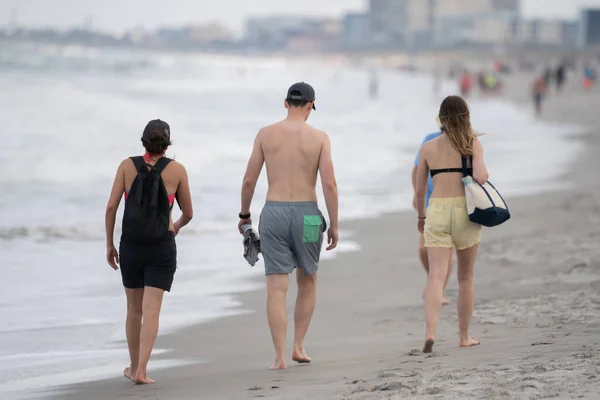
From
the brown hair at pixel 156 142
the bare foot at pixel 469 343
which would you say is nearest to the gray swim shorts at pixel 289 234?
the brown hair at pixel 156 142

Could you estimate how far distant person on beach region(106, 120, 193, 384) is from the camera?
17.0 ft

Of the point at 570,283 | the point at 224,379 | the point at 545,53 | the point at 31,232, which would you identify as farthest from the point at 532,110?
the point at 545,53

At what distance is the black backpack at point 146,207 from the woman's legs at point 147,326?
265mm

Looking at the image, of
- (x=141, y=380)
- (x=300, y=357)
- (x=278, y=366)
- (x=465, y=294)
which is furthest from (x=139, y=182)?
(x=465, y=294)

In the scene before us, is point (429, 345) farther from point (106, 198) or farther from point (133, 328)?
point (106, 198)

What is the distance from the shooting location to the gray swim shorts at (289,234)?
5.50m

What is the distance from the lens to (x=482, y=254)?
9.50 metres

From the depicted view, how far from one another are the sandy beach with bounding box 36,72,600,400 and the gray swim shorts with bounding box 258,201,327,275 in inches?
20.7

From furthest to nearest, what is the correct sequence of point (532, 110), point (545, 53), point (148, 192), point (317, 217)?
point (545, 53), point (532, 110), point (317, 217), point (148, 192)

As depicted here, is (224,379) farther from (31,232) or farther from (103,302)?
(31,232)

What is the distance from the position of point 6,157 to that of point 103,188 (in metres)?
7.22

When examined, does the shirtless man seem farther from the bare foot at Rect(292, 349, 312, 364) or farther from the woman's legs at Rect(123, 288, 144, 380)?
the woman's legs at Rect(123, 288, 144, 380)

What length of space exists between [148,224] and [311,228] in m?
0.84

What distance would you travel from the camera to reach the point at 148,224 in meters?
5.18
